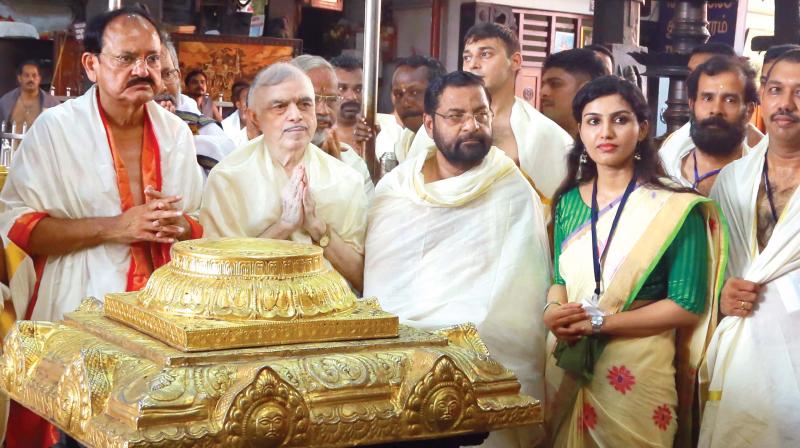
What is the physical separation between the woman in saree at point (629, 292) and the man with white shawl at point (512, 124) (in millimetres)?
717

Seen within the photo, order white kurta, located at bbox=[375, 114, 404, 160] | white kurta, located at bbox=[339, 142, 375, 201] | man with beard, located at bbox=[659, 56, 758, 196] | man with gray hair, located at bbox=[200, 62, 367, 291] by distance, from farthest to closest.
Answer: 1. white kurta, located at bbox=[375, 114, 404, 160]
2. white kurta, located at bbox=[339, 142, 375, 201]
3. man with beard, located at bbox=[659, 56, 758, 196]
4. man with gray hair, located at bbox=[200, 62, 367, 291]

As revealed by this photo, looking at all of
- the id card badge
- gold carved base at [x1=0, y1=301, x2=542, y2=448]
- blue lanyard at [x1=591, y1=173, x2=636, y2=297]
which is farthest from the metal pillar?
gold carved base at [x1=0, y1=301, x2=542, y2=448]

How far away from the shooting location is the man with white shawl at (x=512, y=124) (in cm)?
421

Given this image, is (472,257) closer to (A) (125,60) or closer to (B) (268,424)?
(A) (125,60)

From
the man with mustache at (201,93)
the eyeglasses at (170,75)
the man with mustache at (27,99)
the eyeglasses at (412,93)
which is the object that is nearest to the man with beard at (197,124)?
the eyeglasses at (170,75)

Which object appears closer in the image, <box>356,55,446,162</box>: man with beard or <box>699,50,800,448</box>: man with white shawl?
<box>699,50,800,448</box>: man with white shawl

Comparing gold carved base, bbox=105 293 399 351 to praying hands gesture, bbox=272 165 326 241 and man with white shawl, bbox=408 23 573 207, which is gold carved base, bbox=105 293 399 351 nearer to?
praying hands gesture, bbox=272 165 326 241

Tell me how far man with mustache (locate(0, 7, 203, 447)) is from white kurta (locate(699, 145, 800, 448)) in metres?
1.65

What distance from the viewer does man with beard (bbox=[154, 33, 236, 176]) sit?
411 cm

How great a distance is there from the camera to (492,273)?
11.6 ft

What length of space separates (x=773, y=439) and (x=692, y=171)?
114 cm

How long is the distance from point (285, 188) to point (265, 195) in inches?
2.9

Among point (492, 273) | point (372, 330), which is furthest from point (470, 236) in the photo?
point (372, 330)

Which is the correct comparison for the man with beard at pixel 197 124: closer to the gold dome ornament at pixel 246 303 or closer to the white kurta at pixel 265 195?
the white kurta at pixel 265 195
